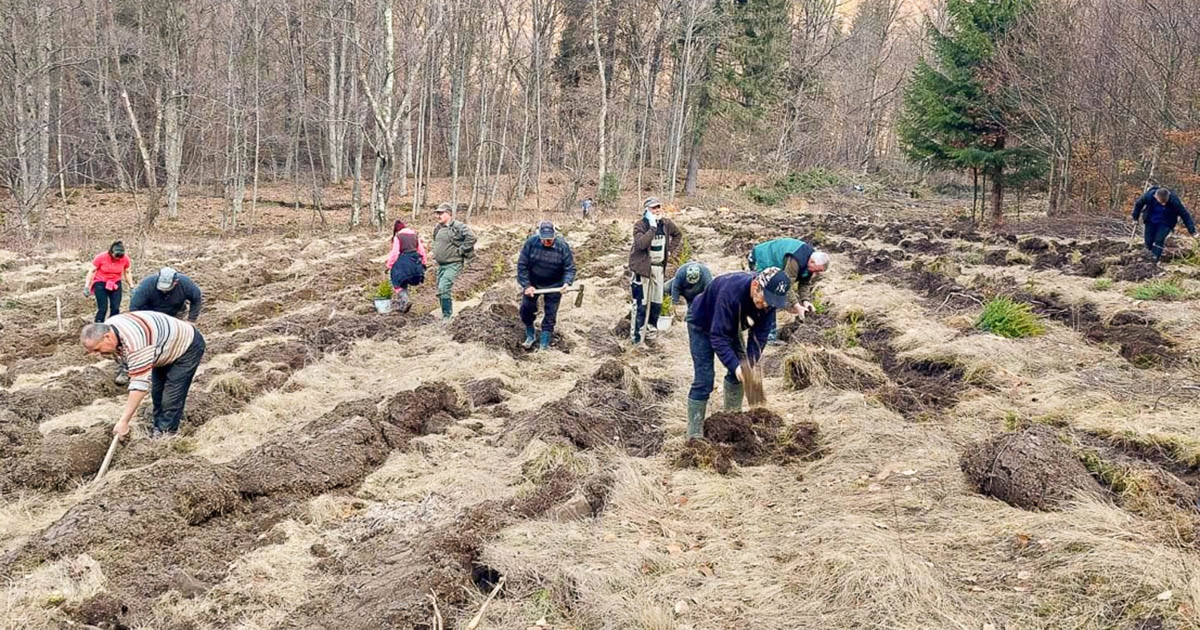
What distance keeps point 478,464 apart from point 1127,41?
2160 cm

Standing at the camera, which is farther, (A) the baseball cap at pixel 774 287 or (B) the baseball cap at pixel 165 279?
(B) the baseball cap at pixel 165 279

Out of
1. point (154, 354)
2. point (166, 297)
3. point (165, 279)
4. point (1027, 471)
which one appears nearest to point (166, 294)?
point (166, 297)

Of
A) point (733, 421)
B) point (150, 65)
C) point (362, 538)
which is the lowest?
point (362, 538)

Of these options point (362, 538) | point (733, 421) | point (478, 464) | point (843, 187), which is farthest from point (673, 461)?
point (843, 187)

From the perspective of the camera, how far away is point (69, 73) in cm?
3297

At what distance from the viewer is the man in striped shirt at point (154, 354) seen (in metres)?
5.48

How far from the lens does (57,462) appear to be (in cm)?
550

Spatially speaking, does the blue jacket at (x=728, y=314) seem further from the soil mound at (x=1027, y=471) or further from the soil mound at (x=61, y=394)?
the soil mound at (x=61, y=394)

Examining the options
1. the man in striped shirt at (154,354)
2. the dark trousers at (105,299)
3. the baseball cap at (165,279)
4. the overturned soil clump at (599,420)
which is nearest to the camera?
the man in striped shirt at (154,354)

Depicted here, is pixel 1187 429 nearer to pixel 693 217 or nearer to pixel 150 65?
pixel 693 217

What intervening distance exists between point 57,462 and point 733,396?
4.95m

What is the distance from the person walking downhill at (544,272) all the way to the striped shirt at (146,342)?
3829 millimetres

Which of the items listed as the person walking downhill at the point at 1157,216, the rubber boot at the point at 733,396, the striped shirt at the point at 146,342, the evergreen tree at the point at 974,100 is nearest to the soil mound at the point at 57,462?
the striped shirt at the point at 146,342

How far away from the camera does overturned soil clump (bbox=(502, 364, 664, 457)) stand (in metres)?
6.07
